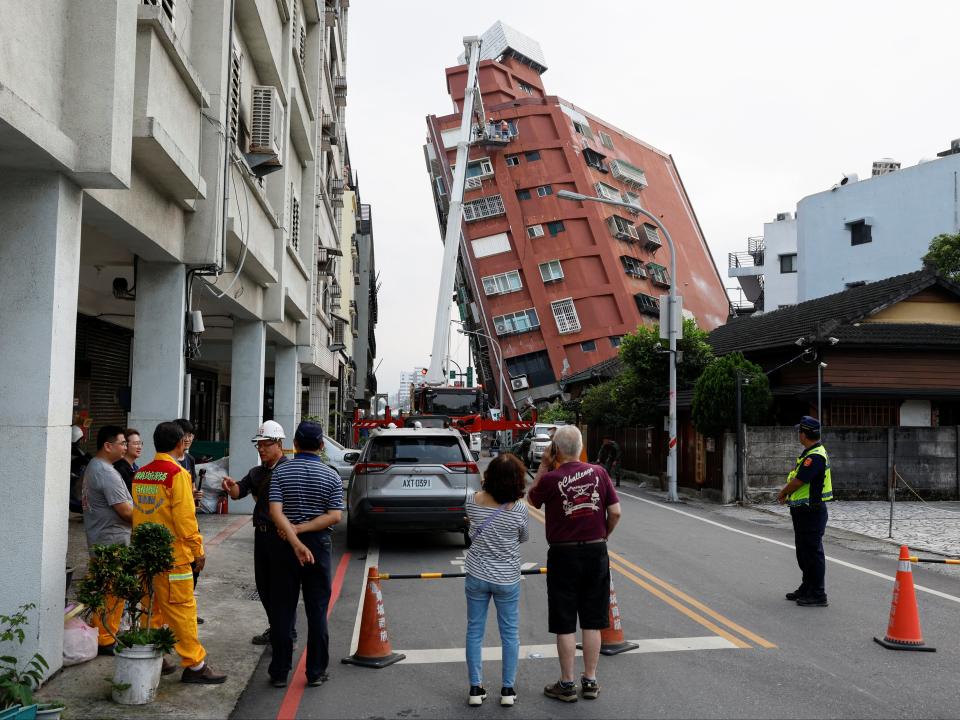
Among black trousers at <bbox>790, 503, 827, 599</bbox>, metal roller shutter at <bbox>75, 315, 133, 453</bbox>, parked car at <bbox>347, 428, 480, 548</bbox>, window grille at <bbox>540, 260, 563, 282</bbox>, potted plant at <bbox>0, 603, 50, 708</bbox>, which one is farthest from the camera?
window grille at <bbox>540, 260, 563, 282</bbox>

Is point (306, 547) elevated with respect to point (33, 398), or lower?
lower

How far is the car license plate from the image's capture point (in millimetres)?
11992

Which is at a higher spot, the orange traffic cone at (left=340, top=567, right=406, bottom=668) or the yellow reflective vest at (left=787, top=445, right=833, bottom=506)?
A: the yellow reflective vest at (left=787, top=445, right=833, bottom=506)

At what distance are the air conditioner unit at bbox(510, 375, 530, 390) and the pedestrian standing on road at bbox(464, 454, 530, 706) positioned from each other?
54.4 m

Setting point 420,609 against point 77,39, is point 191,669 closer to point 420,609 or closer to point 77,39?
point 420,609

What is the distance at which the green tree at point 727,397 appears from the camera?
21.5 m

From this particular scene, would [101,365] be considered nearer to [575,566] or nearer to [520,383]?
[575,566]

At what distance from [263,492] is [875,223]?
4841 centimetres

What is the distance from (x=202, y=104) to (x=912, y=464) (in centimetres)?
1863

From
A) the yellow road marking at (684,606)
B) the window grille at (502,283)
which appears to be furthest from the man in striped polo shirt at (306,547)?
the window grille at (502,283)

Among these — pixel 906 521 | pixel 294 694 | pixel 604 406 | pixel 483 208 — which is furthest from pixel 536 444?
pixel 483 208

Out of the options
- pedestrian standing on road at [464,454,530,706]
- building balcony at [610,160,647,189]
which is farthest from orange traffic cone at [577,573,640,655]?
building balcony at [610,160,647,189]

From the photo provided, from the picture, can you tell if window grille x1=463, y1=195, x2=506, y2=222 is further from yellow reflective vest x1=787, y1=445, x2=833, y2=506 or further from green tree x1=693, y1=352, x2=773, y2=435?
yellow reflective vest x1=787, y1=445, x2=833, y2=506

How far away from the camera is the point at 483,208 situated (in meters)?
61.9
